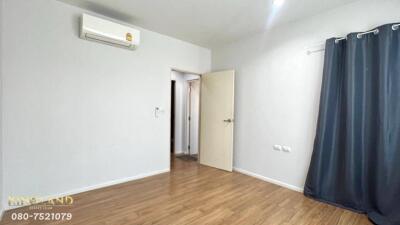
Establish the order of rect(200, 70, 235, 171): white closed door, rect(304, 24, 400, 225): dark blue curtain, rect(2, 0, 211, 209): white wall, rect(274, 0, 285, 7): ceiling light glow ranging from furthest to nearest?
rect(200, 70, 235, 171): white closed door < rect(274, 0, 285, 7): ceiling light glow < rect(2, 0, 211, 209): white wall < rect(304, 24, 400, 225): dark blue curtain

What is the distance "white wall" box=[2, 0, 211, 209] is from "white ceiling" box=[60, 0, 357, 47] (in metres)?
0.35

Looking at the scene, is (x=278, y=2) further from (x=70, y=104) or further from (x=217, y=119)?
(x=70, y=104)

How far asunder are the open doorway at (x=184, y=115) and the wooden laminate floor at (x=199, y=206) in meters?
1.90

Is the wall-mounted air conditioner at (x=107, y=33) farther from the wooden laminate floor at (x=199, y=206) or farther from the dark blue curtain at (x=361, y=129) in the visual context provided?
the dark blue curtain at (x=361, y=129)

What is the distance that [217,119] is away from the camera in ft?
13.2

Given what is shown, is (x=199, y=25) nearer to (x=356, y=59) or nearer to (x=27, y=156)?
(x=356, y=59)

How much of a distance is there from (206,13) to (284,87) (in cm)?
162

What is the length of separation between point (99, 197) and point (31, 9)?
7.96ft

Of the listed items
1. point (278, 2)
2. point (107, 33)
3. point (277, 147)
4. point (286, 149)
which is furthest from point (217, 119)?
point (107, 33)

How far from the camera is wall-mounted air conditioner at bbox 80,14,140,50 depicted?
2.50m

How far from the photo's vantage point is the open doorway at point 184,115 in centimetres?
508

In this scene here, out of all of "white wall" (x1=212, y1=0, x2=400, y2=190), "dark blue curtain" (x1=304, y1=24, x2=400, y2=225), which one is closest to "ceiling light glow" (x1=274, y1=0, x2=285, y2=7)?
"white wall" (x1=212, y1=0, x2=400, y2=190)

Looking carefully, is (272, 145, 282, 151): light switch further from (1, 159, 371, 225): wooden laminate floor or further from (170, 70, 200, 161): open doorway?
(170, 70, 200, 161): open doorway

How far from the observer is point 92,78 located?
9.09 feet
